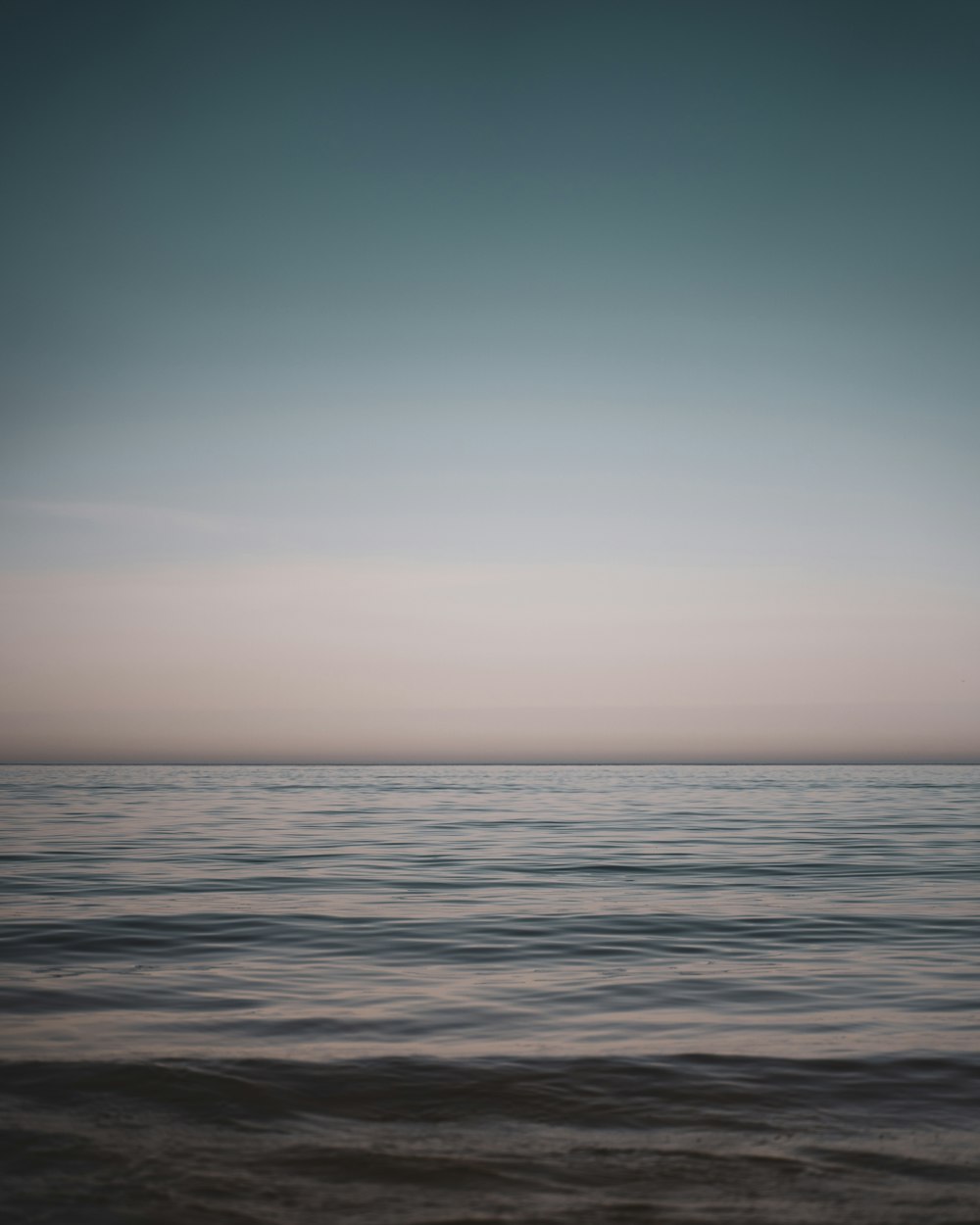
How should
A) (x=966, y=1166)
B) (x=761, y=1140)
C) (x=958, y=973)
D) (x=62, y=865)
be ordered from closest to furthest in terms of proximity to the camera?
1. (x=966, y=1166)
2. (x=761, y=1140)
3. (x=958, y=973)
4. (x=62, y=865)

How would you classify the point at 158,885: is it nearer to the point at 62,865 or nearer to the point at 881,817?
the point at 62,865

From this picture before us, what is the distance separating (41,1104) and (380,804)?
35572mm

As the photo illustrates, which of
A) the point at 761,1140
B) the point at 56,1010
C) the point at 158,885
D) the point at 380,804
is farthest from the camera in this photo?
the point at 380,804

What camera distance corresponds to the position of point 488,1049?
240 inches

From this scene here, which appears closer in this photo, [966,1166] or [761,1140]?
[966,1166]

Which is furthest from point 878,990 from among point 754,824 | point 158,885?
point 754,824

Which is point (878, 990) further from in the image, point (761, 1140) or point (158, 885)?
point (158, 885)

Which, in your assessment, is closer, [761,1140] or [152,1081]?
[761,1140]

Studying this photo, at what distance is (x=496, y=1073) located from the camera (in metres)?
5.55

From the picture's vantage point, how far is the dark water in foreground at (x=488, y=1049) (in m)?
3.95

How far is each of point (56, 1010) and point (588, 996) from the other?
371cm

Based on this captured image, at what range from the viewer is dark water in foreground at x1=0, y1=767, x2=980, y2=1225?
13.0ft

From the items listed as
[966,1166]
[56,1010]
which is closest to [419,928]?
[56,1010]

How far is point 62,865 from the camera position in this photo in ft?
53.2
